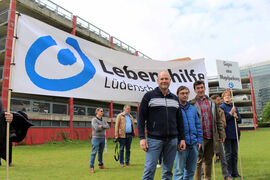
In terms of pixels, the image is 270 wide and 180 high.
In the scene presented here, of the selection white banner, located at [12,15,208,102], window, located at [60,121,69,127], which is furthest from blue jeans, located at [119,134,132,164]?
window, located at [60,121,69,127]

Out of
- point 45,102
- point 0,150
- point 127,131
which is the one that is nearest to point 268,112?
point 45,102

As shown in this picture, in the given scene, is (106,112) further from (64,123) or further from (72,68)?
(72,68)

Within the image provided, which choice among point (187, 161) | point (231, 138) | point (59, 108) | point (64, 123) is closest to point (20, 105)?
point (59, 108)

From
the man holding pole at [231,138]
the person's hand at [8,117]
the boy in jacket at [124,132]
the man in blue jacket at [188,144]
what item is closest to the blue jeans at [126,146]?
the boy in jacket at [124,132]

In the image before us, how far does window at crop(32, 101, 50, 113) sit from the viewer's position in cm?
2372

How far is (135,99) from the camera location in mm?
5422

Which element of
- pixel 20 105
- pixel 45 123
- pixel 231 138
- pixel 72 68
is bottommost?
pixel 231 138

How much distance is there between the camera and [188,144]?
394 cm

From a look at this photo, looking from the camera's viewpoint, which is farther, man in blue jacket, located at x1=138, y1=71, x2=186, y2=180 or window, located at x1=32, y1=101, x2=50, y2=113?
window, located at x1=32, y1=101, x2=50, y2=113

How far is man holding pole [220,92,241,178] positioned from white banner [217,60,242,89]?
0.45 meters

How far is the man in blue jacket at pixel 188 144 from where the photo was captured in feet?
12.7

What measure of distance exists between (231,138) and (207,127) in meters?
1.52

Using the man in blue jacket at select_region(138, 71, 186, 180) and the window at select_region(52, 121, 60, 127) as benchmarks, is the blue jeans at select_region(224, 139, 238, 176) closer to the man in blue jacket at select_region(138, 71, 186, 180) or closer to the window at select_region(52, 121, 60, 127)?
the man in blue jacket at select_region(138, 71, 186, 180)

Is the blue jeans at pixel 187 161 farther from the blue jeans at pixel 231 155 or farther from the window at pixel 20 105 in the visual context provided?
the window at pixel 20 105
